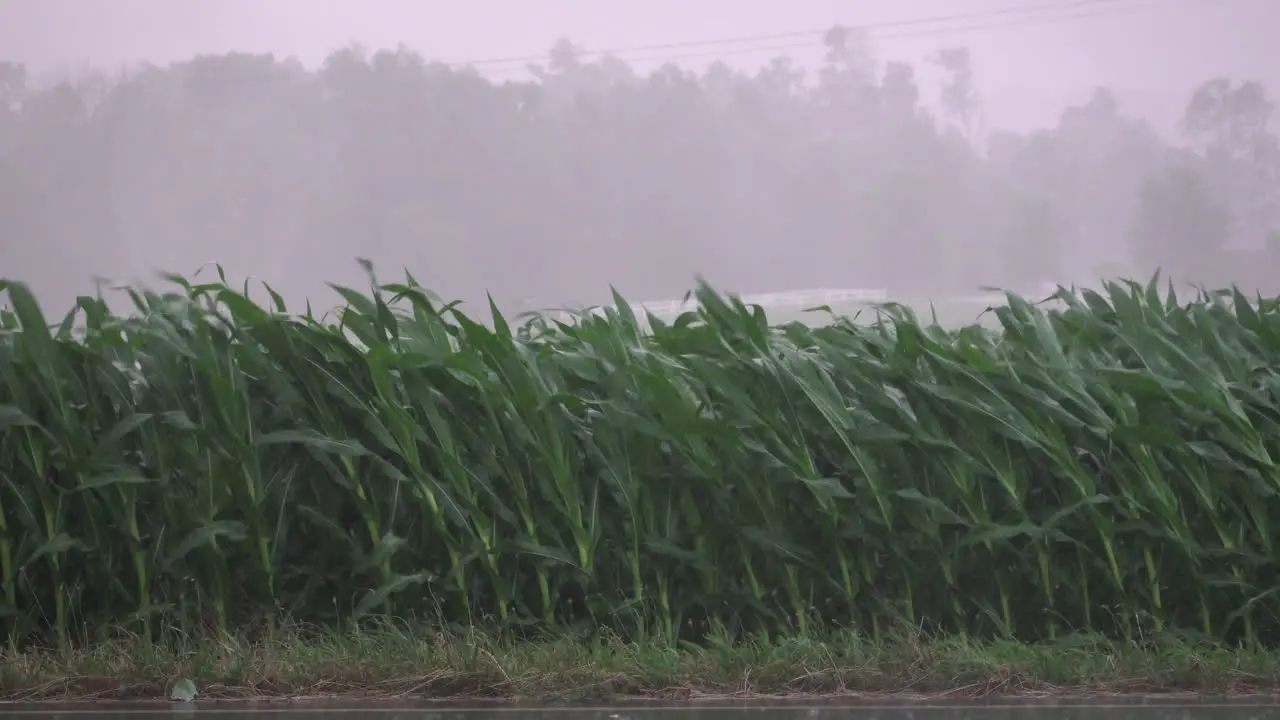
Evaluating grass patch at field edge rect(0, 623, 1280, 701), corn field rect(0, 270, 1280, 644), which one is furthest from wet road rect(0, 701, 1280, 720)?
corn field rect(0, 270, 1280, 644)

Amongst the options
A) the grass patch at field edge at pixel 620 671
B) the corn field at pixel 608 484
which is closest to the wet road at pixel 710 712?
the grass patch at field edge at pixel 620 671

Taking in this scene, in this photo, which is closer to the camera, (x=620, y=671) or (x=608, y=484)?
(x=620, y=671)

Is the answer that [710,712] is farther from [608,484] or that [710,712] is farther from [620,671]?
[608,484]

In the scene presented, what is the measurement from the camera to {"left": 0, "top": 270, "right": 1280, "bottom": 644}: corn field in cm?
244

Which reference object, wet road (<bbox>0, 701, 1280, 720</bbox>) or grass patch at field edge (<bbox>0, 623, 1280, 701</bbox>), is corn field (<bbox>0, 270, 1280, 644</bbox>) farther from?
wet road (<bbox>0, 701, 1280, 720</bbox>)

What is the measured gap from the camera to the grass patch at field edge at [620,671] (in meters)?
2.18

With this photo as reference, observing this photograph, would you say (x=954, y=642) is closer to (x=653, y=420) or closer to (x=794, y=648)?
(x=794, y=648)

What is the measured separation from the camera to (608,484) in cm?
250

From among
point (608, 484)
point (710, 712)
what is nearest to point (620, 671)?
point (710, 712)

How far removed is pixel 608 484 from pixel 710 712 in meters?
0.60

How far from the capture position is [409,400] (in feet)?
8.18

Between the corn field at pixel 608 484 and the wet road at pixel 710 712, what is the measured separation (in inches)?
12.4

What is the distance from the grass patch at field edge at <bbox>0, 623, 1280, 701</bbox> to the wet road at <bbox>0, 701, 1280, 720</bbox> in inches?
2.3

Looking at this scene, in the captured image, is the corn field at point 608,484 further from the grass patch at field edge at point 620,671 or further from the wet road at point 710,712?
the wet road at point 710,712
